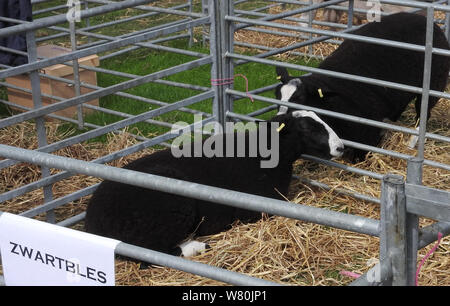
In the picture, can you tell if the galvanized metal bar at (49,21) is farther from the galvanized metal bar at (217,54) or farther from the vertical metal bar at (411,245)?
the vertical metal bar at (411,245)

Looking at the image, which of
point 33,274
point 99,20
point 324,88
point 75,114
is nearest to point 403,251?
point 33,274

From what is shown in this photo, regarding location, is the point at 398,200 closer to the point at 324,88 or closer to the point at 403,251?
the point at 403,251

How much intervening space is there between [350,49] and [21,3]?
315 cm

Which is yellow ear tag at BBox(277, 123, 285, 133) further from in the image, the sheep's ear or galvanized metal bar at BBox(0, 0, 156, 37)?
galvanized metal bar at BBox(0, 0, 156, 37)

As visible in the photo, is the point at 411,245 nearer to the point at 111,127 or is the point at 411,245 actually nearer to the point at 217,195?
the point at 217,195

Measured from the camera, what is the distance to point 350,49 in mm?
5812

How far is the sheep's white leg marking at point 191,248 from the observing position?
427cm

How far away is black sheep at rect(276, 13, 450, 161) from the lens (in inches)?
210

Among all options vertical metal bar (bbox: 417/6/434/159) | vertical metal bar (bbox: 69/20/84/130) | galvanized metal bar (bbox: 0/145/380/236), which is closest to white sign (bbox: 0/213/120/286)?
galvanized metal bar (bbox: 0/145/380/236)

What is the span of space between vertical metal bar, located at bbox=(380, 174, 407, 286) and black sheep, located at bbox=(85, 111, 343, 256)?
224cm

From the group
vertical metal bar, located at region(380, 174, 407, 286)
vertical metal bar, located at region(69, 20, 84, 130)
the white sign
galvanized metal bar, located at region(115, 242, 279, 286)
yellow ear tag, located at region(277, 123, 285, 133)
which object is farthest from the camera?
vertical metal bar, located at region(69, 20, 84, 130)

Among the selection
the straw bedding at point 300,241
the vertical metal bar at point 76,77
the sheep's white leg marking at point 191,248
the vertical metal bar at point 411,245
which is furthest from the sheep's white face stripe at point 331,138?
the vertical metal bar at point 411,245

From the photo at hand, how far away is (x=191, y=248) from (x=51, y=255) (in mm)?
1948

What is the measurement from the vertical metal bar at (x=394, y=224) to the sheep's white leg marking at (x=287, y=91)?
3.24 metres
